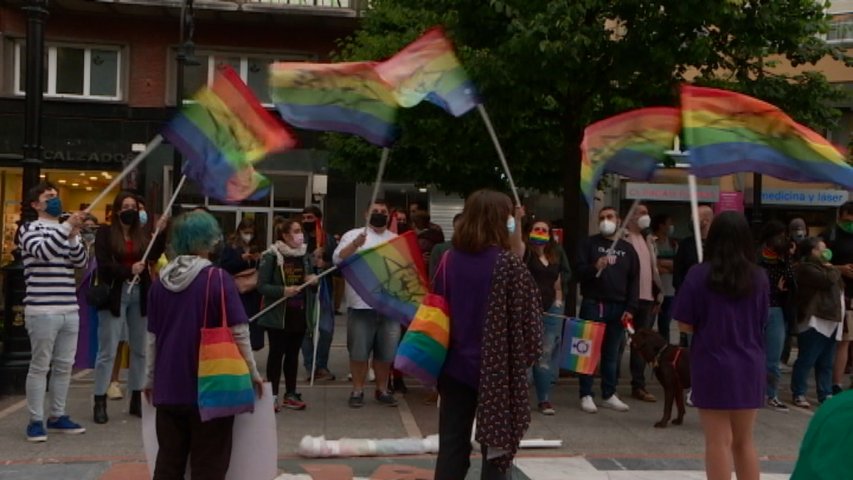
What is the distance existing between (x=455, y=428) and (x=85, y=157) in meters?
18.3

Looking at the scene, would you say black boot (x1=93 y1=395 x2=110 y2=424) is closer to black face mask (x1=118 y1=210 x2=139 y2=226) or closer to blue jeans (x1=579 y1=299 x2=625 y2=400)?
black face mask (x1=118 y1=210 x2=139 y2=226)

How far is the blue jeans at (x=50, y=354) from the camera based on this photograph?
21.3ft

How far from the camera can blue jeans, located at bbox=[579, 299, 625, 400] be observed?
830 centimetres

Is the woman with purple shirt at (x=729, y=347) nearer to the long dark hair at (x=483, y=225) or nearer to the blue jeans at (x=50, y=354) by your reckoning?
the long dark hair at (x=483, y=225)

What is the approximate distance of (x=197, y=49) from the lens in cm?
2142

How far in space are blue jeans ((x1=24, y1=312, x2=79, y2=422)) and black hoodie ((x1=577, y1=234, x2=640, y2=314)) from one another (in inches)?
181

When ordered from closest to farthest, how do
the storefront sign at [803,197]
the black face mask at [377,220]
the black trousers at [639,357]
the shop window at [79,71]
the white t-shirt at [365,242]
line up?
1. the white t-shirt at [365,242]
2. the black face mask at [377,220]
3. the black trousers at [639,357]
4. the shop window at [79,71]
5. the storefront sign at [803,197]

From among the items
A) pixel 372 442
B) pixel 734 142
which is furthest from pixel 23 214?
pixel 734 142

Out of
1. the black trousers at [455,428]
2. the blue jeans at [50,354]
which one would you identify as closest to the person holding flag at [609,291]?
the black trousers at [455,428]

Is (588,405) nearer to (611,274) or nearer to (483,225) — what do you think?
(611,274)

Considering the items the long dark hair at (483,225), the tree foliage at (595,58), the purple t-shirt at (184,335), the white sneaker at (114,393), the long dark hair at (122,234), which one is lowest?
the white sneaker at (114,393)

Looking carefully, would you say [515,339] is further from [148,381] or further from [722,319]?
[148,381]

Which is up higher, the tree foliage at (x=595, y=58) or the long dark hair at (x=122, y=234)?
the tree foliage at (x=595, y=58)

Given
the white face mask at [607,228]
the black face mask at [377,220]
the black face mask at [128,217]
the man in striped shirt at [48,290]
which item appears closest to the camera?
the man in striped shirt at [48,290]
